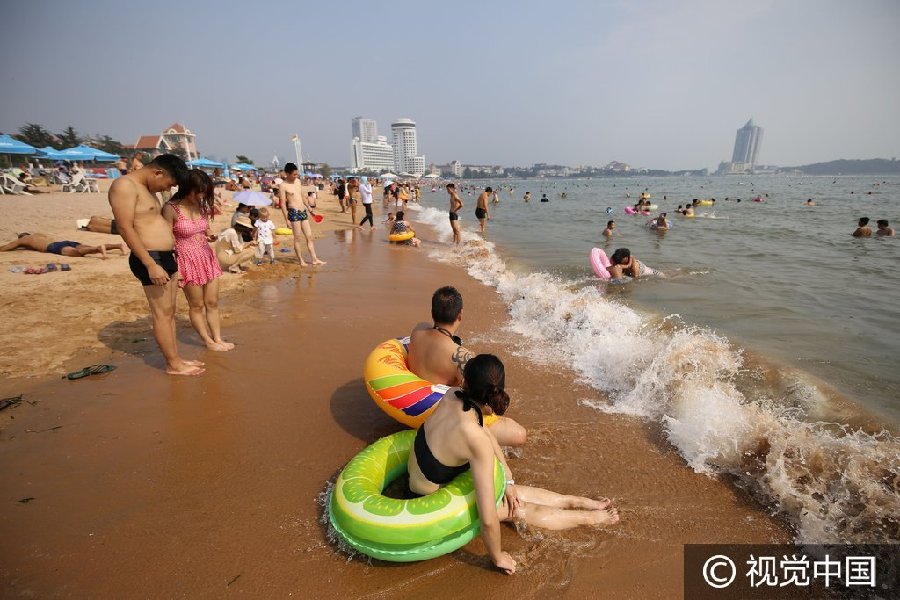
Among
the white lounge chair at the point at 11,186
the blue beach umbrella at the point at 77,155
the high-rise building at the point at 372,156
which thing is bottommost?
the white lounge chair at the point at 11,186

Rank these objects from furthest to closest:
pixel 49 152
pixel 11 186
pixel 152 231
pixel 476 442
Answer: pixel 49 152 → pixel 11 186 → pixel 152 231 → pixel 476 442

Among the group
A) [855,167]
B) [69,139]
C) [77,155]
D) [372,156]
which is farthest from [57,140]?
[855,167]

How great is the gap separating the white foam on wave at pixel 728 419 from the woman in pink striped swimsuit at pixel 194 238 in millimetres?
3656

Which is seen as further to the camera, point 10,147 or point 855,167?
point 855,167

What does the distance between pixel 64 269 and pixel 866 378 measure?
11403 mm

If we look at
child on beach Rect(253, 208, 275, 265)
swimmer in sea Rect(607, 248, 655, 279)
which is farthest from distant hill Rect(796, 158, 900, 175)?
child on beach Rect(253, 208, 275, 265)

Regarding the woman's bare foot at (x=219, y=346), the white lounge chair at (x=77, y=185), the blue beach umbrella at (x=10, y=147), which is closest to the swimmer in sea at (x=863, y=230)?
the woman's bare foot at (x=219, y=346)

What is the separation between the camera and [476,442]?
203 centimetres

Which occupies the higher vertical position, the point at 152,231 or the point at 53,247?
the point at 152,231

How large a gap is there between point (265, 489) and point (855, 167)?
215906 mm

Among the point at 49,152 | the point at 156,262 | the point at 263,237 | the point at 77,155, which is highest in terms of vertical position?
the point at 49,152

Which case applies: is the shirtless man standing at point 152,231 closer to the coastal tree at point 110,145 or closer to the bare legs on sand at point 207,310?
the bare legs on sand at point 207,310

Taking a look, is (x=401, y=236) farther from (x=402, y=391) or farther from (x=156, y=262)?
(x=402, y=391)

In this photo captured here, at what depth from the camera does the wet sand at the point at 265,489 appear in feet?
7.02
